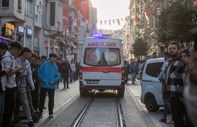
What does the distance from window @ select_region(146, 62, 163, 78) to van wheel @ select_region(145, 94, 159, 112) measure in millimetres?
682

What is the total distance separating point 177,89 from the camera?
15.5 ft

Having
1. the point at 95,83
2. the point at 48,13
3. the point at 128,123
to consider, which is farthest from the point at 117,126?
the point at 48,13

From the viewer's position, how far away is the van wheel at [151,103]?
929 centimetres

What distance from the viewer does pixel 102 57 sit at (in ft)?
45.2

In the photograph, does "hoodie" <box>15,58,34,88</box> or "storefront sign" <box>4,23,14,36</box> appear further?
"storefront sign" <box>4,23,14,36</box>

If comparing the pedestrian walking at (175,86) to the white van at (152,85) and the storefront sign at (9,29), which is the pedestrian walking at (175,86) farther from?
the storefront sign at (9,29)

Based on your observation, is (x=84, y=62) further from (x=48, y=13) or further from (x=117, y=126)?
(x=48, y=13)

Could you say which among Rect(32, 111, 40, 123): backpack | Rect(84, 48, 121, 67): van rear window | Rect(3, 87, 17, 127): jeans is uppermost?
Rect(84, 48, 121, 67): van rear window

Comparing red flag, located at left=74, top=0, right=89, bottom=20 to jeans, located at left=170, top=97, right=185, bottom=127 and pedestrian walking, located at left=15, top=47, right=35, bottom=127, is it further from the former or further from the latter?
jeans, located at left=170, top=97, right=185, bottom=127

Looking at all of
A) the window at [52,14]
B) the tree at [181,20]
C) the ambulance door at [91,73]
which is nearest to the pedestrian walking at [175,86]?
the ambulance door at [91,73]

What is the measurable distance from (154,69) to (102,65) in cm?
461

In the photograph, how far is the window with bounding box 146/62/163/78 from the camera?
9.25 meters

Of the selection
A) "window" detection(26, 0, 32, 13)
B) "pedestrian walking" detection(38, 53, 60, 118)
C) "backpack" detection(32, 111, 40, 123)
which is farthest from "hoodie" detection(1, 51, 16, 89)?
"window" detection(26, 0, 32, 13)

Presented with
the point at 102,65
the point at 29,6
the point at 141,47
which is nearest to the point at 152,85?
the point at 102,65
